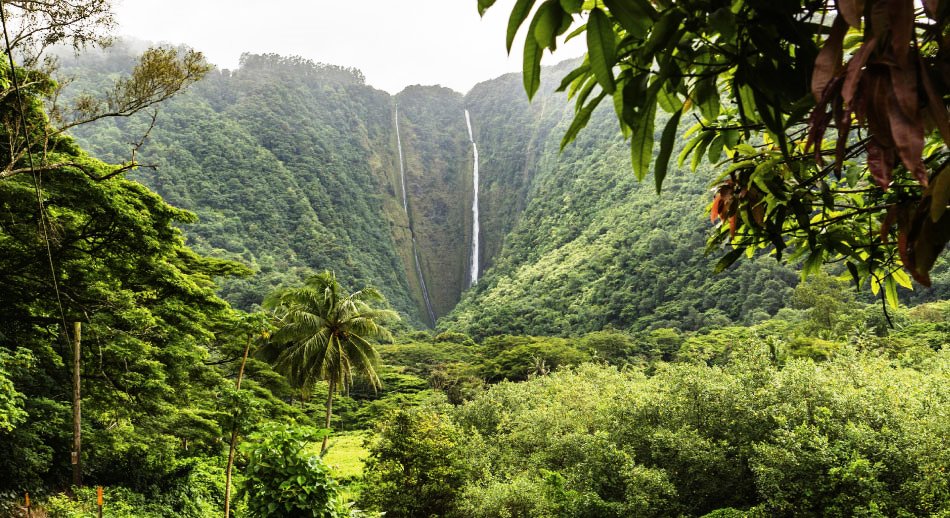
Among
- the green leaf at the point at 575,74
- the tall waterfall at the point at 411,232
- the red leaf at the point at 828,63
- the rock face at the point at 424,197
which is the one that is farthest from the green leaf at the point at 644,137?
the tall waterfall at the point at 411,232

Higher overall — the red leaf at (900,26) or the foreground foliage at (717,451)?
the red leaf at (900,26)

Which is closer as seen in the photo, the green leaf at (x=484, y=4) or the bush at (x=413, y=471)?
the green leaf at (x=484, y=4)

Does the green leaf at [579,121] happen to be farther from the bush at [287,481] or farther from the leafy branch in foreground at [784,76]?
the bush at [287,481]

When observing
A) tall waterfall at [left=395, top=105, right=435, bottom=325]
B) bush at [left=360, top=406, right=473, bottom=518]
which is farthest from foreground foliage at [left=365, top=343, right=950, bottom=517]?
tall waterfall at [left=395, top=105, right=435, bottom=325]

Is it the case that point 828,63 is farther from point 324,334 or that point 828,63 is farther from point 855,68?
point 324,334

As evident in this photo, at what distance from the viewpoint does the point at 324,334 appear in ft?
47.6

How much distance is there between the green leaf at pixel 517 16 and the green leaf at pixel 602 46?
73 millimetres

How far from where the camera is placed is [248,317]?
6.29m

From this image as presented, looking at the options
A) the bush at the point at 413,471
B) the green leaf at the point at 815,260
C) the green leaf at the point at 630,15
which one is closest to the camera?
the green leaf at the point at 630,15

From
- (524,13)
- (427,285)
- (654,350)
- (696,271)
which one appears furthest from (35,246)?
(427,285)

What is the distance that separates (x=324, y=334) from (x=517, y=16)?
14702 millimetres

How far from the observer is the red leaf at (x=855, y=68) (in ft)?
1.43

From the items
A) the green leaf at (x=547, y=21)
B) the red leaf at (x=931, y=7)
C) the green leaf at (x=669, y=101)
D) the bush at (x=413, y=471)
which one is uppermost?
the green leaf at (x=547, y=21)

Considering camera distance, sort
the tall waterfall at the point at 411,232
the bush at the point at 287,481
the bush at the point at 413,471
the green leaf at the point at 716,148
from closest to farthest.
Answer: the green leaf at the point at 716,148 < the bush at the point at 287,481 < the bush at the point at 413,471 < the tall waterfall at the point at 411,232
